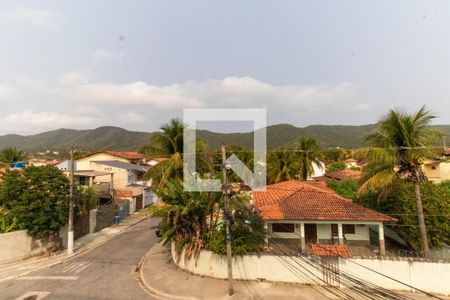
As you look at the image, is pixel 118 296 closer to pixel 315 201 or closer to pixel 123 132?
pixel 315 201

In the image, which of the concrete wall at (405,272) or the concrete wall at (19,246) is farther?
the concrete wall at (19,246)

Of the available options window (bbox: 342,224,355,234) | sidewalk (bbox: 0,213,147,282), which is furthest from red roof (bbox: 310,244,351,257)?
sidewalk (bbox: 0,213,147,282)

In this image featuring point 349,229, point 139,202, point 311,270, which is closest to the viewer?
point 311,270

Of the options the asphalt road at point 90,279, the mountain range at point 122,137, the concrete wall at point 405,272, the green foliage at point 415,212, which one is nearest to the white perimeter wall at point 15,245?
the asphalt road at point 90,279

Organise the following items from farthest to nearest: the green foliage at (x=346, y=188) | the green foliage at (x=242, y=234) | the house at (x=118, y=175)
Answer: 1. the house at (x=118, y=175)
2. the green foliage at (x=346, y=188)
3. the green foliage at (x=242, y=234)

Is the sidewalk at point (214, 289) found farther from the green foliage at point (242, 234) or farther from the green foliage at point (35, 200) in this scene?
the green foliage at point (35, 200)

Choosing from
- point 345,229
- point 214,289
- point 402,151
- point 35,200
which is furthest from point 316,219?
point 35,200

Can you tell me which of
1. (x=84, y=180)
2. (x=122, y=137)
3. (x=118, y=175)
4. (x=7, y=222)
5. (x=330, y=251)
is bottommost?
(x=330, y=251)

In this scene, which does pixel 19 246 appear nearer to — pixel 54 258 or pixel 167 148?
pixel 54 258
